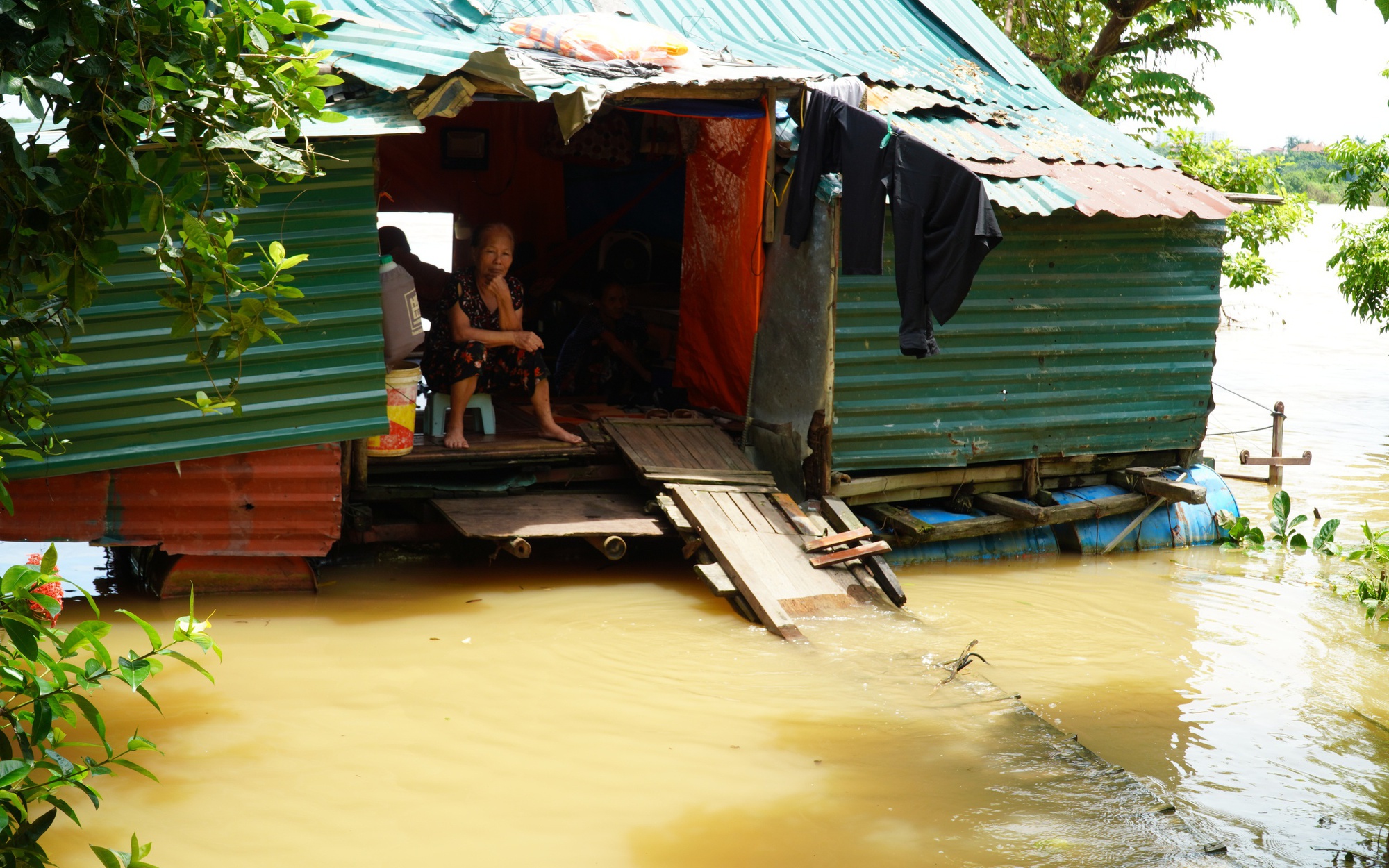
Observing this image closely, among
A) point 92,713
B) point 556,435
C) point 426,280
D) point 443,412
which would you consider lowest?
point 92,713

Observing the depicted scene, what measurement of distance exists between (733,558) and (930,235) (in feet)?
6.71

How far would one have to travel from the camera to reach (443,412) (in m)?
7.06

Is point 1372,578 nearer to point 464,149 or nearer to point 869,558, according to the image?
point 869,558

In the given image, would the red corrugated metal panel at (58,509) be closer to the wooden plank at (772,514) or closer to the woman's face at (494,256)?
the woman's face at (494,256)

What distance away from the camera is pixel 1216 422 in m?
14.2

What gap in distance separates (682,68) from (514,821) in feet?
13.6

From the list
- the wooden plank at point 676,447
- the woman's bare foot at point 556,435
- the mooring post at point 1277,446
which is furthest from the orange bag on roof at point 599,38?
the mooring post at point 1277,446

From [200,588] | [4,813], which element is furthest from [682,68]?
[4,813]

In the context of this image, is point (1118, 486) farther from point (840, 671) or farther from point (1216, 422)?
point (1216, 422)

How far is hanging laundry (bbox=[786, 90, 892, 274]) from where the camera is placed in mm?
6469

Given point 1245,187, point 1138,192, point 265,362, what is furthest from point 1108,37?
point 265,362

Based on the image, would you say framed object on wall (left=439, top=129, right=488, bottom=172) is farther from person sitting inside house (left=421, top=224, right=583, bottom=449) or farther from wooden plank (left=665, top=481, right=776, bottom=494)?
wooden plank (left=665, top=481, right=776, bottom=494)

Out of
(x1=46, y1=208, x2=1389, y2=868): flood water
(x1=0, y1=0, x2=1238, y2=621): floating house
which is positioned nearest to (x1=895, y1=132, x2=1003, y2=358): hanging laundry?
(x1=0, y1=0, x2=1238, y2=621): floating house

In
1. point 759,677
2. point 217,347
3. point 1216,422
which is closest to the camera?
point 217,347
